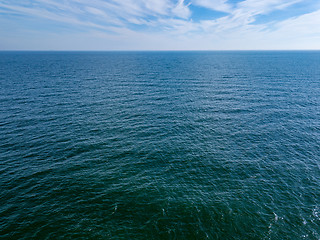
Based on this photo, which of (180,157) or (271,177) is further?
(180,157)

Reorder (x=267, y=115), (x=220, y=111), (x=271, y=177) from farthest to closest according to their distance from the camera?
(x=220, y=111), (x=267, y=115), (x=271, y=177)

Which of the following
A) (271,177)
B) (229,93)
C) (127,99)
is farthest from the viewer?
(229,93)

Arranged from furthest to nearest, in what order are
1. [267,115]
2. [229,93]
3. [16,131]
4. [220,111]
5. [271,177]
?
[229,93]
[220,111]
[267,115]
[16,131]
[271,177]

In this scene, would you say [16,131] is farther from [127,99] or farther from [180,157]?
[180,157]

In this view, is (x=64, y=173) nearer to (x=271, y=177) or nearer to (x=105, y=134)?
(x=105, y=134)

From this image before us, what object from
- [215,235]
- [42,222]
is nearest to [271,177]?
[215,235]

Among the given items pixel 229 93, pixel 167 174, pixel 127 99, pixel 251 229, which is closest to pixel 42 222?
pixel 167 174

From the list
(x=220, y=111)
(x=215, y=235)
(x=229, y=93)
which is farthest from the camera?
(x=229, y=93)
